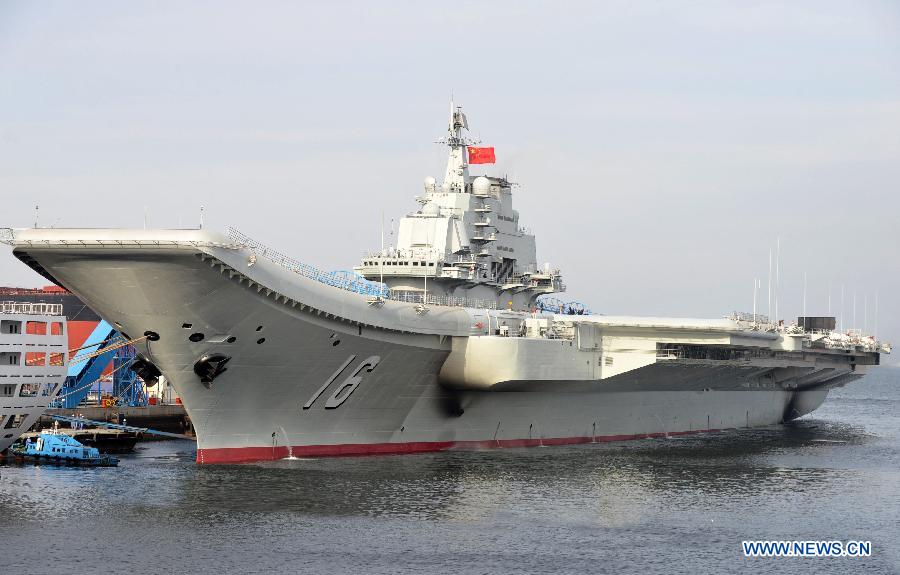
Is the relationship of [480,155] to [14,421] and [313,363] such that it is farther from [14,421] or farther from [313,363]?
[14,421]

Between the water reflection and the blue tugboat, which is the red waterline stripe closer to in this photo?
the water reflection

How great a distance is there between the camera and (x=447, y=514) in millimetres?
26047

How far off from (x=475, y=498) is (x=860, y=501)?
9.98 meters

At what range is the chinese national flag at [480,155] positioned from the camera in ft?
141

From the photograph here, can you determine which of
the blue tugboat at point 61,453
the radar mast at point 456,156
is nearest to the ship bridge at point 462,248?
the radar mast at point 456,156

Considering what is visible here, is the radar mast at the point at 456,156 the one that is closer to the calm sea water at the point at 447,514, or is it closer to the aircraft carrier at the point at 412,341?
the aircraft carrier at the point at 412,341

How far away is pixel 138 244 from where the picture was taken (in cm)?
2731

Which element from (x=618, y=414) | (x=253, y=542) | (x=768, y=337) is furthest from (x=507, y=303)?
(x=253, y=542)

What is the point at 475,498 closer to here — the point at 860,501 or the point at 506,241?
the point at 860,501

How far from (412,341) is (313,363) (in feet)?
10.8

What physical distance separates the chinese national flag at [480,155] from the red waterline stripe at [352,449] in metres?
10.7

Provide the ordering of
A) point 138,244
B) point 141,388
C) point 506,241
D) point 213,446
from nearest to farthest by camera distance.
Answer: point 138,244
point 213,446
point 506,241
point 141,388

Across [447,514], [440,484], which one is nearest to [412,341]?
[440,484]

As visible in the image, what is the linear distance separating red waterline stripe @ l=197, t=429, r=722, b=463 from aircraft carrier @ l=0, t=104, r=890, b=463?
46 millimetres
